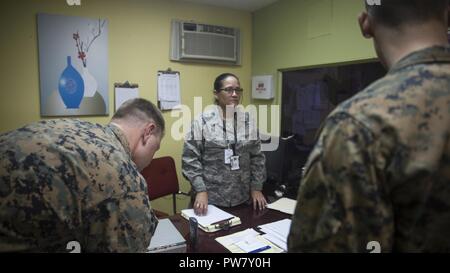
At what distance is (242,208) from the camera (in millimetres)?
1949

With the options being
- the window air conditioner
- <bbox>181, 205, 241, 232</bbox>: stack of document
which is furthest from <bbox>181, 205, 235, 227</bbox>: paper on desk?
the window air conditioner

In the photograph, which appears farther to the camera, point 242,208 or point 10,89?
point 10,89

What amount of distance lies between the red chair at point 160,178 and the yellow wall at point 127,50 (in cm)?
49

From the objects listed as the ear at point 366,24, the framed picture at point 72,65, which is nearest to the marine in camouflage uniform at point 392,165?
the ear at point 366,24

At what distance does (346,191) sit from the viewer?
56 centimetres

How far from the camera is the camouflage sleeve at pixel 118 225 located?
856 mm

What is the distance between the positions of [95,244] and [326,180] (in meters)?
0.69

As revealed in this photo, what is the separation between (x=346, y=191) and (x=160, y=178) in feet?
7.09

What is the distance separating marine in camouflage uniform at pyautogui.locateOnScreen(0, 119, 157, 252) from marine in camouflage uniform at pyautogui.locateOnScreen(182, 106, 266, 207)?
3.55ft
